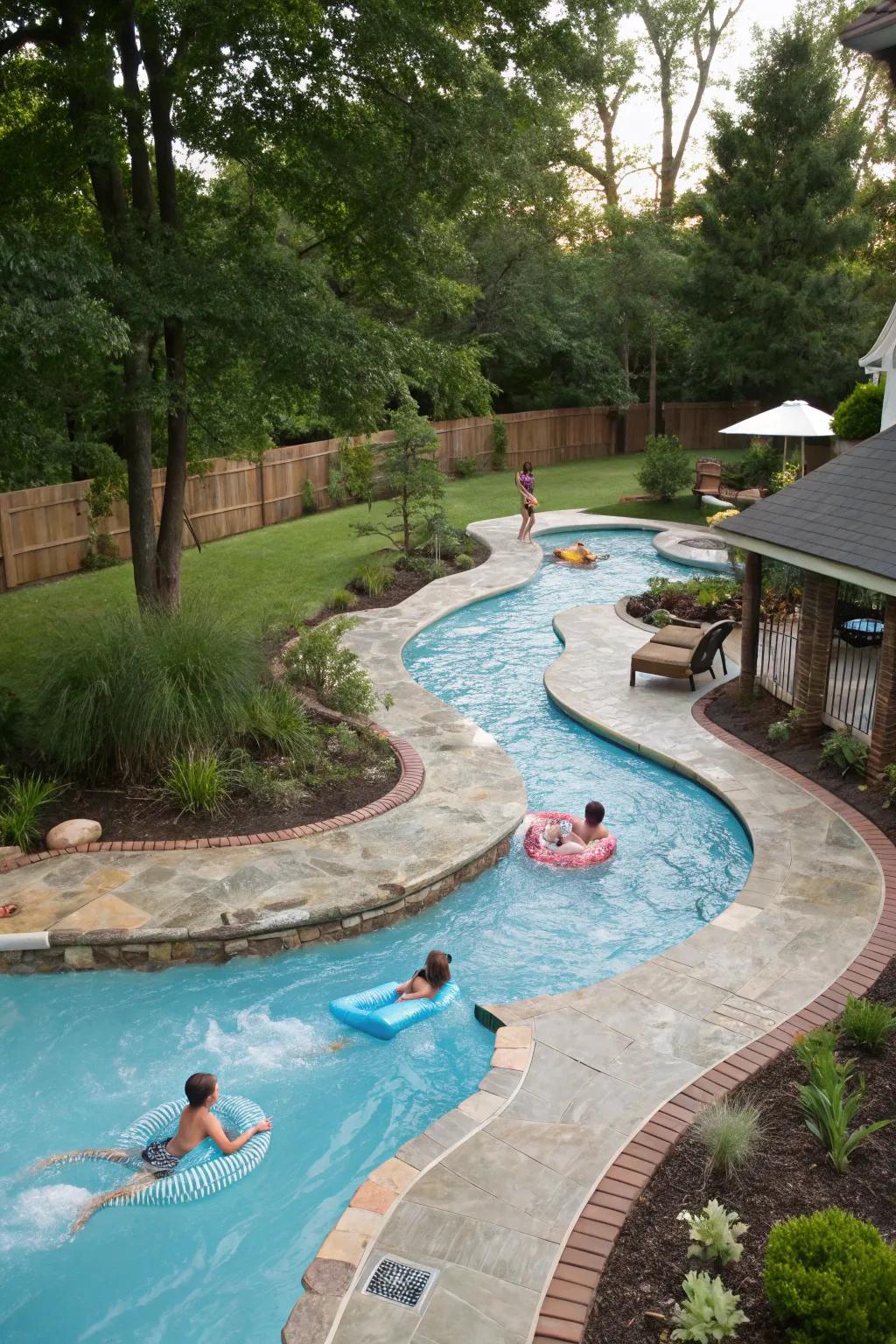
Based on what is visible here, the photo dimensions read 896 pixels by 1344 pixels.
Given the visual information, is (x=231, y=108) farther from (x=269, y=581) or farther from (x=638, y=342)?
(x=638, y=342)

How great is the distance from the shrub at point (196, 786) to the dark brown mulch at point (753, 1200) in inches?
222

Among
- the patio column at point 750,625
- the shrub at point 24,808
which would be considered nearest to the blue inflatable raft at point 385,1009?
the shrub at point 24,808

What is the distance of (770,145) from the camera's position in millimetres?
34500

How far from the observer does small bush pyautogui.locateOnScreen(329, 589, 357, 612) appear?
18108 millimetres

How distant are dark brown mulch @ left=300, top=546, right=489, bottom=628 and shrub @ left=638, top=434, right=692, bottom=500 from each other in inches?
314

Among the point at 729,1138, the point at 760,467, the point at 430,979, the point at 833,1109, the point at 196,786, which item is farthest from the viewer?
the point at 760,467

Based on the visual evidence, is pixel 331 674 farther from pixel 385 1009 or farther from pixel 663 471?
pixel 663 471

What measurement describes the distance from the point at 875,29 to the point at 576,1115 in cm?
817

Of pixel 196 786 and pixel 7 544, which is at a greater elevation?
pixel 7 544

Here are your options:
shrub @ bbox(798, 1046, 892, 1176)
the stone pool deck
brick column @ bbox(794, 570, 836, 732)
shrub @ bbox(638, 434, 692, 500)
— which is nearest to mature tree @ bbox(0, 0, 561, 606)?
brick column @ bbox(794, 570, 836, 732)

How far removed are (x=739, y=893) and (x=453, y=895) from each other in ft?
8.01

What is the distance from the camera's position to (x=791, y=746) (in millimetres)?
11492

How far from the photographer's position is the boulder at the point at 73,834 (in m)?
9.23

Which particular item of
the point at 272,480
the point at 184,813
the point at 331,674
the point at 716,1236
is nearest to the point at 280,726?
the point at 184,813
